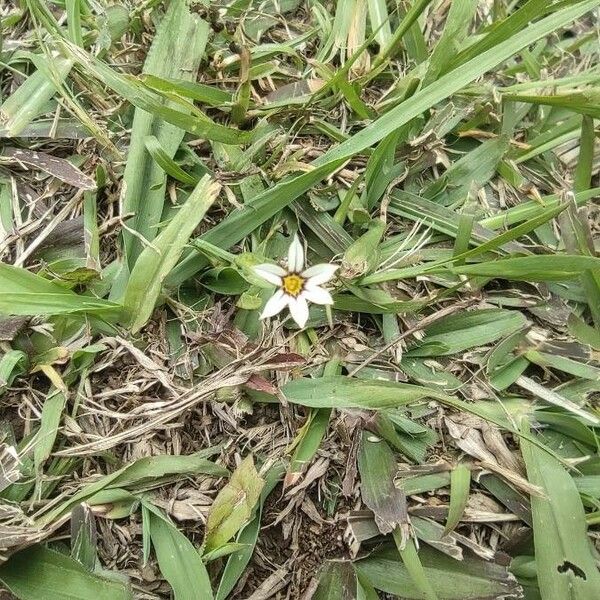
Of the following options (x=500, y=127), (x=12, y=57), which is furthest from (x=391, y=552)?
(x=12, y=57)

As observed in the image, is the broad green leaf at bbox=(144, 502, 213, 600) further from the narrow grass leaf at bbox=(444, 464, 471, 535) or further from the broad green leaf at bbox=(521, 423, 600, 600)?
the broad green leaf at bbox=(521, 423, 600, 600)

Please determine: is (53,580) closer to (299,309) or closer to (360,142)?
(299,309)

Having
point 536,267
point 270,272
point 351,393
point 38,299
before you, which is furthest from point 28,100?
point 536,267

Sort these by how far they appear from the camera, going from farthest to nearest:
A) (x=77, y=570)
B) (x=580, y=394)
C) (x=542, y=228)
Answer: (x=542, y=228)
(x=580, y=394)
(x=77, y=570)

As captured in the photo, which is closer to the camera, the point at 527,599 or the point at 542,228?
the point at 527,599

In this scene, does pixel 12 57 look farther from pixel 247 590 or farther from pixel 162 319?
pixel 247 590

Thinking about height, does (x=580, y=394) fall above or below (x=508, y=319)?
below

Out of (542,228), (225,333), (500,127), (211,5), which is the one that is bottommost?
(225,333)
